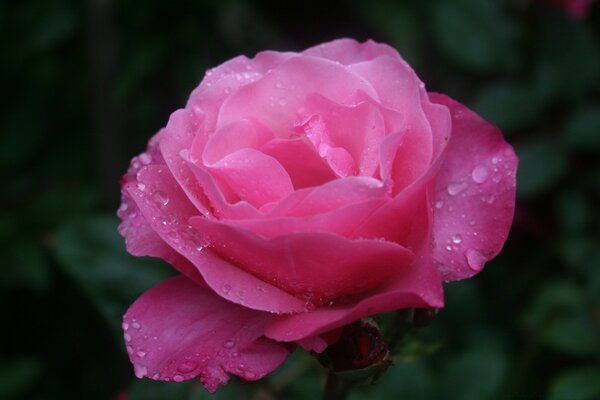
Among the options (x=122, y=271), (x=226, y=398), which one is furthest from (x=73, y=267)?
(x=226, y=398)

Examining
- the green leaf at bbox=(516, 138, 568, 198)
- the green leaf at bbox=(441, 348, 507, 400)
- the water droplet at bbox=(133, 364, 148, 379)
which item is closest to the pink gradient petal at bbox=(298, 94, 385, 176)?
the water droplet at bbox=(133, 364, 148, 379)

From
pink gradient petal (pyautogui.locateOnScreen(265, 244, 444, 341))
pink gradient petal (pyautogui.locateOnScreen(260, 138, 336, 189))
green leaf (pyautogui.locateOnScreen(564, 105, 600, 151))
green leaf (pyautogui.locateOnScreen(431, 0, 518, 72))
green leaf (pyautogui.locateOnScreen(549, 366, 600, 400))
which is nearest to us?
pink gradient petal (pyautogui.locateOnScreen(265, 244, 444, 341))

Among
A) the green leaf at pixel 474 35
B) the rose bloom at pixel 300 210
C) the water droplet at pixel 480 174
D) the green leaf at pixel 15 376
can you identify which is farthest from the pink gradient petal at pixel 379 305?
the green leaf at pixel 474 35

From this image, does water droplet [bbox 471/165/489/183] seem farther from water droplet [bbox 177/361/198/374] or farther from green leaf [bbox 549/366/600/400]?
green leaf [bbox 549/366/600/400]

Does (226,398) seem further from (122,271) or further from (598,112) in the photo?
(598,112)

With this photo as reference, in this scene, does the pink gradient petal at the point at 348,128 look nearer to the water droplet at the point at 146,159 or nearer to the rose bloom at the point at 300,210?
the rose bloom at the point at 300,210
